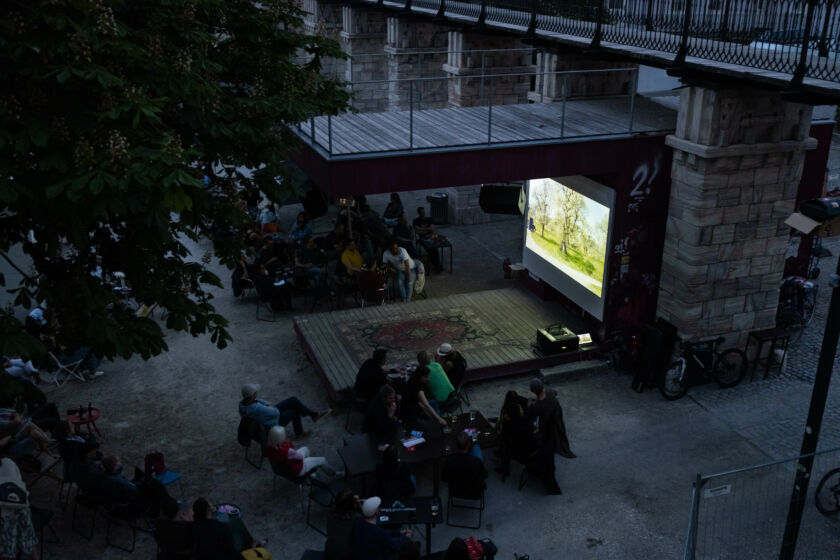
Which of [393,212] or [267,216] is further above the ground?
[393,212]

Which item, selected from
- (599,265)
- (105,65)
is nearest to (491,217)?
(599,265)

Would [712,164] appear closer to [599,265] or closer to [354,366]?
[599,265]

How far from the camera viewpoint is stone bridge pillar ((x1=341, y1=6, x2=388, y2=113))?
2842 cm

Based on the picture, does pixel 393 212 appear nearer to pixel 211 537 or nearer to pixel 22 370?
pixel 22 370

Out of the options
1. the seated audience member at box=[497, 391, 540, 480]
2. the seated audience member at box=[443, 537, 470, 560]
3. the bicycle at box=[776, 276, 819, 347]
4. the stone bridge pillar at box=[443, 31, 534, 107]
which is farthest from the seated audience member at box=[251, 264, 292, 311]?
the bicycle at box=[776, 276, 819, 347]

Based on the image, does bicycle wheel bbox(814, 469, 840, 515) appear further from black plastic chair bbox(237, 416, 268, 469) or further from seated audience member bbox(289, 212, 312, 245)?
seated audience member bbox(289, 212, 312, 245)

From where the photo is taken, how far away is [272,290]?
16.1 metres

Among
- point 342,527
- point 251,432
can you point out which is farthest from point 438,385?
point 342,527

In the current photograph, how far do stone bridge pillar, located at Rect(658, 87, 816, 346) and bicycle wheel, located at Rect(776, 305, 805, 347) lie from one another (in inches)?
31.0

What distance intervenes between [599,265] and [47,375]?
9.82 m

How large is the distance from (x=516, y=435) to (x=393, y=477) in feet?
6.15

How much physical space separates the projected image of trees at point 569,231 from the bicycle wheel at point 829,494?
16.6 feet

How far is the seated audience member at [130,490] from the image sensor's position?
949 centimetres

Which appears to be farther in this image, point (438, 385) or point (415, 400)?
point (438, 385)
